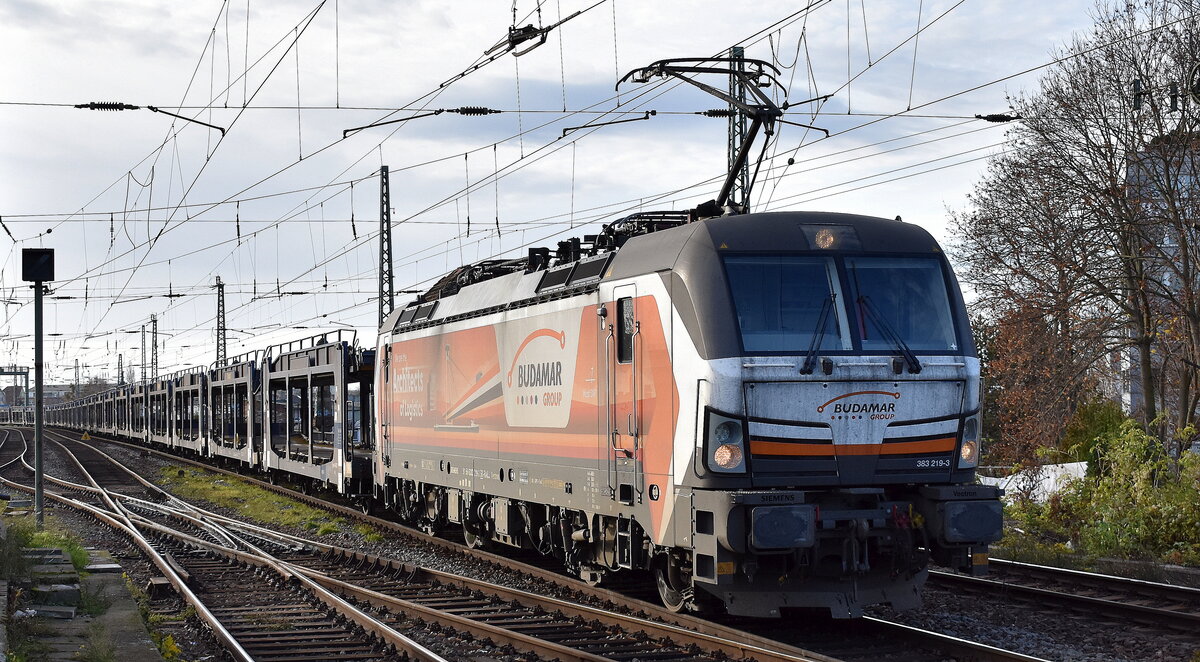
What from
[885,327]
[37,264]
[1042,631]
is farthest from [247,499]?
[1042,631]

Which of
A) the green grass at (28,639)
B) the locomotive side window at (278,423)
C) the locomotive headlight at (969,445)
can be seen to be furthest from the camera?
the locomotive side window at (278,423)

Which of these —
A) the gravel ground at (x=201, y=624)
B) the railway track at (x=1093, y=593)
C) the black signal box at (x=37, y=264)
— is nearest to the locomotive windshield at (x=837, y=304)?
the railway track at (x=1093, y=593)

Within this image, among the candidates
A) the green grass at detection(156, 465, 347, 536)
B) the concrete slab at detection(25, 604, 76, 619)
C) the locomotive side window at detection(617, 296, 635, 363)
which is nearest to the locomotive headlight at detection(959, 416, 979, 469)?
the locomotive side window at detection(617, 296, 635, 363)

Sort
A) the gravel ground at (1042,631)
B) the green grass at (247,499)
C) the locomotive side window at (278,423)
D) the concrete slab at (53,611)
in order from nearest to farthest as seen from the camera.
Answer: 1. the gravel ground at (1042,631)
2. the concrete slab at (53,611)
3. the green grass at (247,499)
4. the locomotive side window at (278,423)

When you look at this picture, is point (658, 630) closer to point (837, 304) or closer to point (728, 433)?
point (728, 433)

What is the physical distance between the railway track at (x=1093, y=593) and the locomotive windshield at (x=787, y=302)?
364 cm

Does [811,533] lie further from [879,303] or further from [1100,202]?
[1100,202]

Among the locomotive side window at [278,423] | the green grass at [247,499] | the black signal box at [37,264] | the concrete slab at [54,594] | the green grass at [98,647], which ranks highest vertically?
the black signal box at [37,264]

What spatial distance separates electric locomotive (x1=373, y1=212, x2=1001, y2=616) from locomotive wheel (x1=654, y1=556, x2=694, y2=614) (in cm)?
2

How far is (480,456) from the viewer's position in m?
14.6

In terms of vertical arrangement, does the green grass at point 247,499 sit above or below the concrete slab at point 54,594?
below

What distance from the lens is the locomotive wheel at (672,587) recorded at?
10477 mm

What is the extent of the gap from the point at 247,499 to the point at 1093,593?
2051 centimetres

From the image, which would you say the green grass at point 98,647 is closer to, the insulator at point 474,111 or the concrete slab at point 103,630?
the concrete slab at point 103,630
